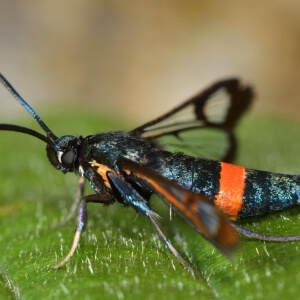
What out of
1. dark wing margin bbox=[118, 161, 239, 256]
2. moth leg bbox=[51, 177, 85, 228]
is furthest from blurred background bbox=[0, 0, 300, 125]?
dark wing margin bbox=[118, 161, 239, 256]

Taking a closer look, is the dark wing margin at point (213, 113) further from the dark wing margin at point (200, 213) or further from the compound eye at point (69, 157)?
the dark wing margin at point (200, 213)

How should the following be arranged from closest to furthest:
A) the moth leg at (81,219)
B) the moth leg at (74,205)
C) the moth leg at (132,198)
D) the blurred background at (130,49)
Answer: the moth leg at (81,219) < the moth leg at (132,198) < the moth leg at (74,205) < the blurred background at (130,49)

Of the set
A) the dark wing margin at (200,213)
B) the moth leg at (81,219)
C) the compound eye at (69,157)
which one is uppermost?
the compound eye at (69,157)

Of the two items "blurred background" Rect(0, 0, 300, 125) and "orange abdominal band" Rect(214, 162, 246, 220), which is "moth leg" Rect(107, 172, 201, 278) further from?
"blurred background" Rect(0, 0, 300, 125)

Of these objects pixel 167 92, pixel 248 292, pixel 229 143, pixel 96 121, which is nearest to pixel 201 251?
pixel 248 292

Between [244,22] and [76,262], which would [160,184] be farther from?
[244,22]

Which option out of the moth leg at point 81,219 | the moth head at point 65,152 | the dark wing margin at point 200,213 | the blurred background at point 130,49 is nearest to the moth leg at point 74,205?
the moth head at point 65,152
